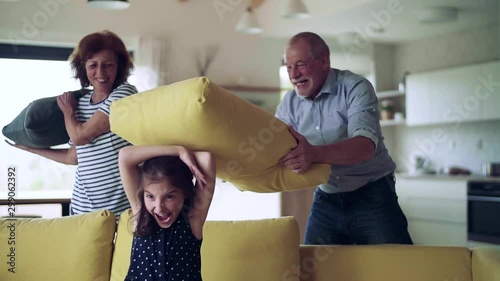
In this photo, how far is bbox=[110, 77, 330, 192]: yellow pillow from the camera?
62.7 inches

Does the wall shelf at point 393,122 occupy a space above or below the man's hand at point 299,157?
above

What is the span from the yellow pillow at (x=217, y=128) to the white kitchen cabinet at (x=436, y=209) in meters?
4.42

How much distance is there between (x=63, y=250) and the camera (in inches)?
84.4

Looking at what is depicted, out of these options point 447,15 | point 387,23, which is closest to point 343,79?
point 447,15

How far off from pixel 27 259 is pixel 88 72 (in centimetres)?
73

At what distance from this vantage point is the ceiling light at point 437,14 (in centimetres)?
570

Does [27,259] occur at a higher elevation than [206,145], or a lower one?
lower

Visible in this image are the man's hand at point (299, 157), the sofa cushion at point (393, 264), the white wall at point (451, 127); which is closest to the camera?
the man's hand at point (299, 157)

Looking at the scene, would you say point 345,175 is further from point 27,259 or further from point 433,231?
point 433,231

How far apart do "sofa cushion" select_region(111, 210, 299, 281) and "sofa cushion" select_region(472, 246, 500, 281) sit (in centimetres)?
61

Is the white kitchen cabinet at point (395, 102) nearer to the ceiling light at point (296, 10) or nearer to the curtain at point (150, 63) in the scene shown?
the ceiling light at point (296, 10)

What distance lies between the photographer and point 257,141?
176 cm

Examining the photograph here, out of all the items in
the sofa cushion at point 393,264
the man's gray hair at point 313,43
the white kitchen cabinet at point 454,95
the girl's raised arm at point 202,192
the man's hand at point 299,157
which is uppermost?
the white kitchen cabinet at point 454,95

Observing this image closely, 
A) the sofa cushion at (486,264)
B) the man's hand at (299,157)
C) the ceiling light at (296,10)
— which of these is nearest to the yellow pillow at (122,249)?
the man's hand at (299,157)
